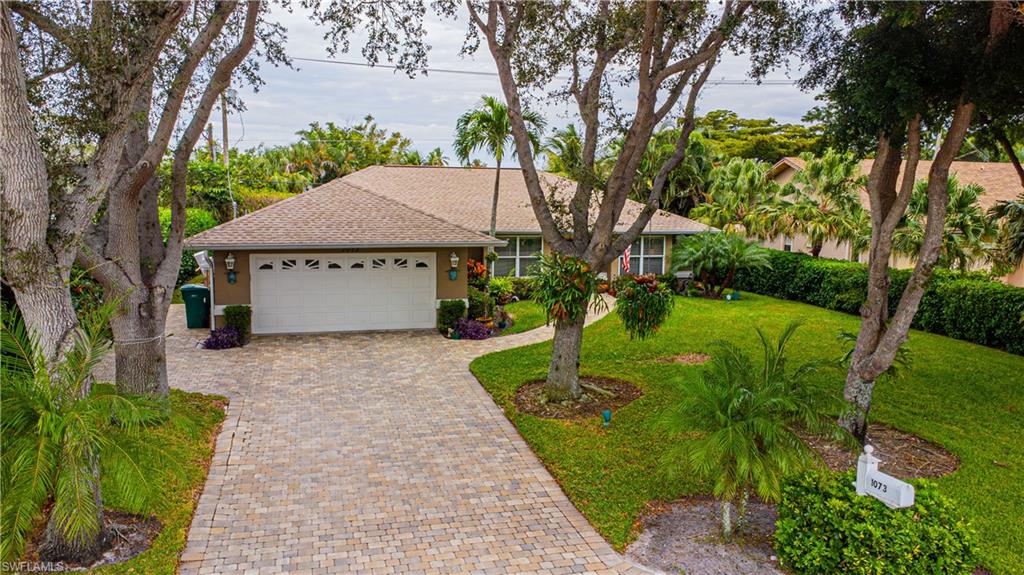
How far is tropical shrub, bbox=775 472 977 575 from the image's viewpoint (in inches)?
212

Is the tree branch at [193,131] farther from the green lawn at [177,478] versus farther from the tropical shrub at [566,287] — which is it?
the tropical shrub at [566,287]

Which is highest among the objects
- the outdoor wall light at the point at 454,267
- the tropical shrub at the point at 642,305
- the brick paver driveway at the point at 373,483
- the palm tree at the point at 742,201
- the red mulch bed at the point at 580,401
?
the palm tree at the point at 742,201

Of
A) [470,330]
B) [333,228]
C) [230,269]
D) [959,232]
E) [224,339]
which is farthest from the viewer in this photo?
[959,232]

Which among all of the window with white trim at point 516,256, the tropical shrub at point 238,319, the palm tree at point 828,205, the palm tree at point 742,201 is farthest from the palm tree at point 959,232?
the tropical shrub at point 238,319

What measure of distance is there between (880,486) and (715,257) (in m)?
16.3

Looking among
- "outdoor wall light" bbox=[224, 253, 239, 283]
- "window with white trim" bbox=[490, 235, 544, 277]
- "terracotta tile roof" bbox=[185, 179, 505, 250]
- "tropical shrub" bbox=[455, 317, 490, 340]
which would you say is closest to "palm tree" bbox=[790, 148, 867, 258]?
"window with white trim" bbox=[490, 235, 544, 277]

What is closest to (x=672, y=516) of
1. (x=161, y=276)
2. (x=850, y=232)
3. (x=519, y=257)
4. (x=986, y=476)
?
(x=986, y=476)

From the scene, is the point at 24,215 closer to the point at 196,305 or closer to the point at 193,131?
the point at 193,131

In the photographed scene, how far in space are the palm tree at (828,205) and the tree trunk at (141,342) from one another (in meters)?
18.7

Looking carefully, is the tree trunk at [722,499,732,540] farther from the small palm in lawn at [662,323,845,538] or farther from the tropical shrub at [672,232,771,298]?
the tropical shrub at [672,232,771,298]

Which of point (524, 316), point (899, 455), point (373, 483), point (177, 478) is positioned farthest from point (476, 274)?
point (177, 478)

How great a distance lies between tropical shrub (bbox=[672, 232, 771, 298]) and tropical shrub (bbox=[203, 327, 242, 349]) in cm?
1349

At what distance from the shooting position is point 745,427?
20.2 feet

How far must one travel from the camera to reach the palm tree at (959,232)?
16.9 meters
